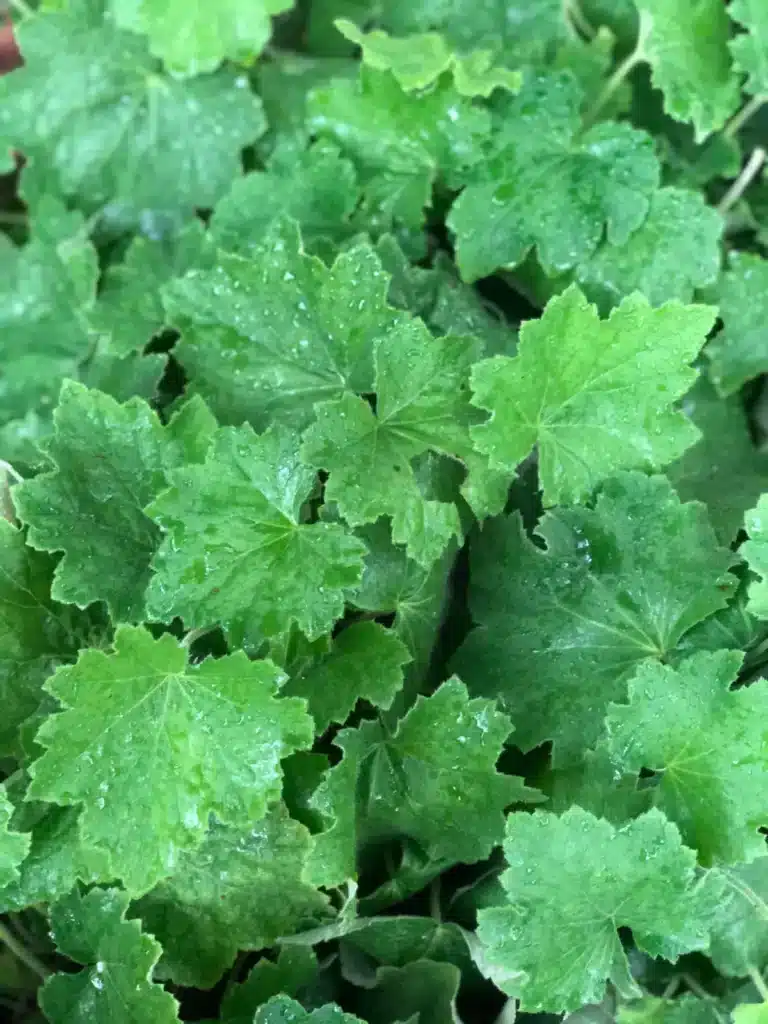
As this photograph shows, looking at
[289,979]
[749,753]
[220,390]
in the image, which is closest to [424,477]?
[220,390]

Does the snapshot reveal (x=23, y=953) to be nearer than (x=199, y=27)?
Yes

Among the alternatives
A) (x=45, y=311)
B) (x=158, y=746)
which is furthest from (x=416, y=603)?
(x=45, y=311)

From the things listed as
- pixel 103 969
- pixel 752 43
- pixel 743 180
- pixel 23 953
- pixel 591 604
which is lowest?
pixel 23 953

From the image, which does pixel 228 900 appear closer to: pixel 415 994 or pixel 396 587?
pixel 415 994

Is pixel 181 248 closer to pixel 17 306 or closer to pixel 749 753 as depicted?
pixel 17 306

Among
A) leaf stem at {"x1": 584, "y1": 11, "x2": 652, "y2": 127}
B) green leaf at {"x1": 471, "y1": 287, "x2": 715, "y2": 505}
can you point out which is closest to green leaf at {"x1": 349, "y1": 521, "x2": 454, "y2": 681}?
green leaf at {"x1": 471, "y1": 287, "x2": 715, "y2": 505}

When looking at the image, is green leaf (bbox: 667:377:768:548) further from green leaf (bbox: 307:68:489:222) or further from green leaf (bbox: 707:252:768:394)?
green leaf (bbox: 307:68:489:222)

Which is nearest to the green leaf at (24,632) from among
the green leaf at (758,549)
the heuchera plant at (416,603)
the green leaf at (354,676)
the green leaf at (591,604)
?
the heuchera plant at (416,603)
